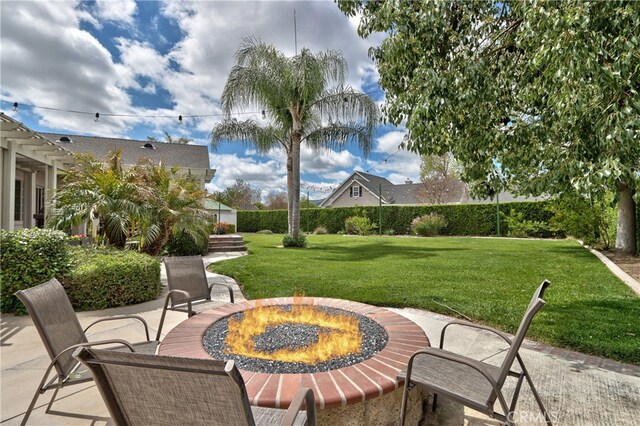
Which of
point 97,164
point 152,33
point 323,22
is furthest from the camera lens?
point 152,33

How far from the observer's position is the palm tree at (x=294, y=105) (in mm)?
12258

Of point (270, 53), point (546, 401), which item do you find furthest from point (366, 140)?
point (546, 401)

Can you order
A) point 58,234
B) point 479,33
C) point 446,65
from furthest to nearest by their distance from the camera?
point 58,234
point 479,33
point 446,65

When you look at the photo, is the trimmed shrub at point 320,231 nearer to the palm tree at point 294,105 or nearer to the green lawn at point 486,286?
the palm tree at point 294,105

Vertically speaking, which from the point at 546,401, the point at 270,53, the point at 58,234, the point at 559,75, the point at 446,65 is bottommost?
the point at 546,401

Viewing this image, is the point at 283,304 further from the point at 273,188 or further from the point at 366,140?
the point at 273,188

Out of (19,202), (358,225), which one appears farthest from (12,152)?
(358,225)

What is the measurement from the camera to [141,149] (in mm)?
20531

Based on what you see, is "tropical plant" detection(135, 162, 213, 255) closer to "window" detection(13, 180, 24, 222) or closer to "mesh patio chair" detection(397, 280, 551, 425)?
"window" detection(13, 180, 24, 222)

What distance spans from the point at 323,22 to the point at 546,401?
8.97m

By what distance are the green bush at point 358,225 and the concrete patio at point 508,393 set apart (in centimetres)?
1781

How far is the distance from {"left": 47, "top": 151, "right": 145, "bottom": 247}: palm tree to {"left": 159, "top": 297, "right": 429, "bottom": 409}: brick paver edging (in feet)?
17.3

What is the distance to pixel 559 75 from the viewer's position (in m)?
2.80

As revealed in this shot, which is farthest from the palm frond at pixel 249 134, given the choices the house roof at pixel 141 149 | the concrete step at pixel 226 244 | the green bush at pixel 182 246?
the house roof at pixel 141 149
